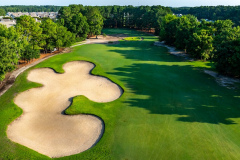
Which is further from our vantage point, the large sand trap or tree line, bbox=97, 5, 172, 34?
tree line, bbox=97, 5, 172, 34

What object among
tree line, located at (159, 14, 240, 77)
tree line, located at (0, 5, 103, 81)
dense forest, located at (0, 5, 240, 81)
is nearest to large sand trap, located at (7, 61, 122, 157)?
tree line, located at (0, 5, 103, 81)

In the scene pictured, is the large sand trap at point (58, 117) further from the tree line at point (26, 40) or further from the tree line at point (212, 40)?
the tree line at point (212, 40)

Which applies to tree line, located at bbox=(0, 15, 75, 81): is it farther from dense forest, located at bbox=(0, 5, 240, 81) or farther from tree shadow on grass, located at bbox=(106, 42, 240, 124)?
tree shadow on grass, located at bbox=(106, 42, 240, 124)

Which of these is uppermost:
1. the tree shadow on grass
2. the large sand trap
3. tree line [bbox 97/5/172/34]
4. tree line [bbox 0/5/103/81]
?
tree line [bbox 97/5/172/34]

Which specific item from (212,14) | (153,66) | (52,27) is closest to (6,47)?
(52,27)

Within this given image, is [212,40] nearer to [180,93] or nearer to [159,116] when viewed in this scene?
Answer: [180,93]

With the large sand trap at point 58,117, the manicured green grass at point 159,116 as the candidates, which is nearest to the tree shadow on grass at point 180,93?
the manicured green grass at point 159,116

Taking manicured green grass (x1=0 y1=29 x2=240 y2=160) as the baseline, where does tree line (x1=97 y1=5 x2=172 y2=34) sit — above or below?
above
